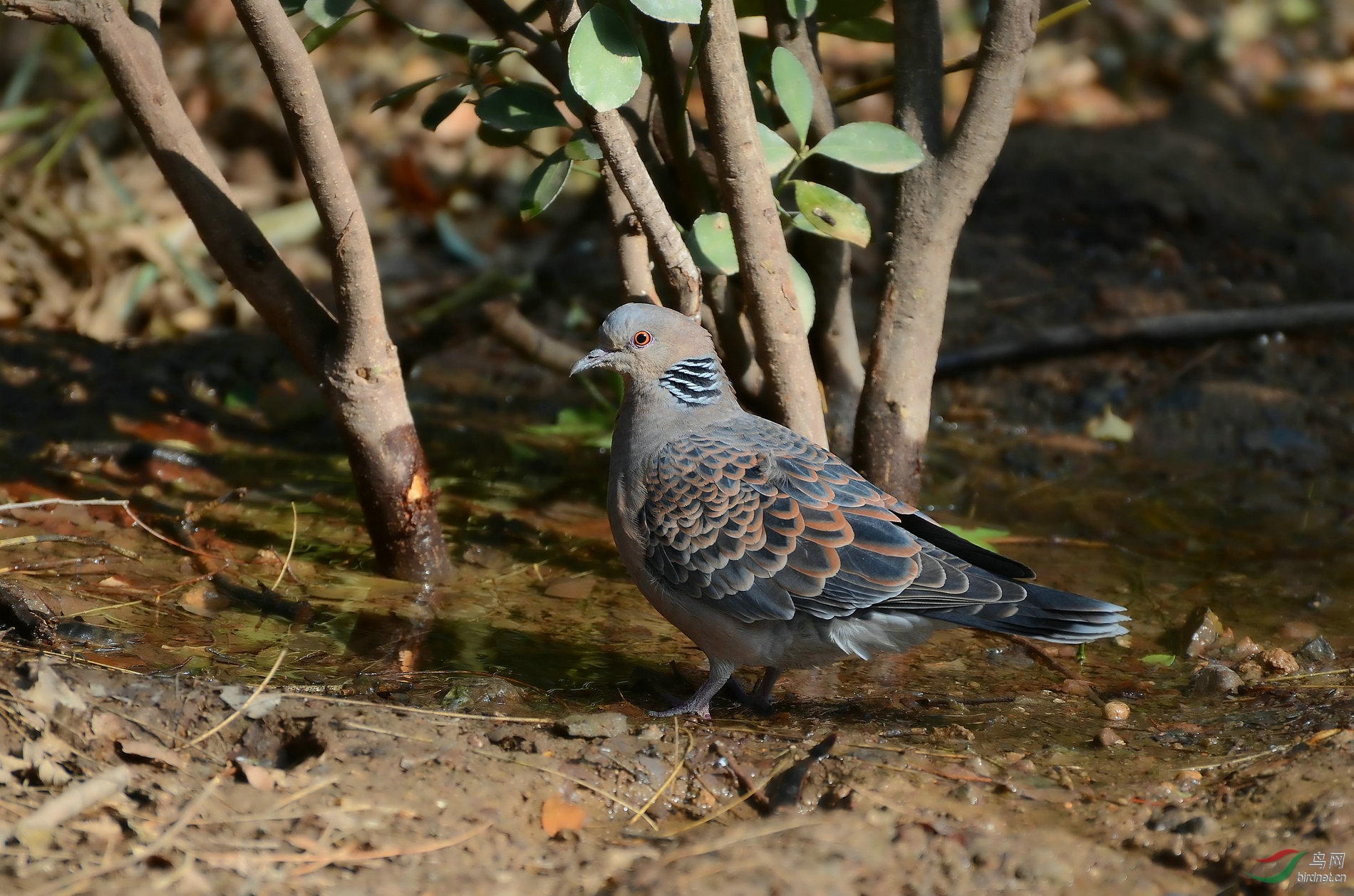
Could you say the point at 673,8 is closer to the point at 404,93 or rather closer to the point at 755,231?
the point at 755,231

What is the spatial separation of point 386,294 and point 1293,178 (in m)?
5.63

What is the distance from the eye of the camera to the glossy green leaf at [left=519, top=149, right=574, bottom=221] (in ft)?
12.7

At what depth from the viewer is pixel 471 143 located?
8.55m

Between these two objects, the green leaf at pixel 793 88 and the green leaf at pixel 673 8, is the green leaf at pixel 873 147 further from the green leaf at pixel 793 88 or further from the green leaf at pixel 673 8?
the green leaf at pixel 673 8

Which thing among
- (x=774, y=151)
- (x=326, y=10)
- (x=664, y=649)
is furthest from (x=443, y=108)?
(x=664, y=649)

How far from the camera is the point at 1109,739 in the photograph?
335 cm

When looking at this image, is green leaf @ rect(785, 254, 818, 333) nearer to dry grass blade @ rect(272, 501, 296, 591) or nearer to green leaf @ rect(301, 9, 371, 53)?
green leaf @ rect(301, 9, 371, 53)

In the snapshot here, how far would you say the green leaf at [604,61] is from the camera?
3299 millimetres

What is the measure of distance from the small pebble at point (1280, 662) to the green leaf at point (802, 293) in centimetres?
179

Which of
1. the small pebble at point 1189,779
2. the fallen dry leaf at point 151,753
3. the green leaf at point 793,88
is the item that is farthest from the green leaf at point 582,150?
the small pebble at point 1189,779

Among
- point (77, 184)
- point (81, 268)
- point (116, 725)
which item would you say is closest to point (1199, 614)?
point (116, 725)

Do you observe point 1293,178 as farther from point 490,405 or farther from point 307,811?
point 307,811

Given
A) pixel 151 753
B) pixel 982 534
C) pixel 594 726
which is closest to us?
pixel 151 753

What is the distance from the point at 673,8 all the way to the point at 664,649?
80.5 inches
